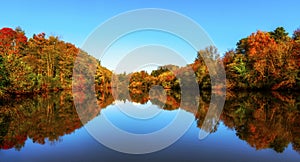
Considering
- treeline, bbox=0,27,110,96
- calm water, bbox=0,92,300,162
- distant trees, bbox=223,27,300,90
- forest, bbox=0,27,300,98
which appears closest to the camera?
calm water, bbox=0,92,300,162

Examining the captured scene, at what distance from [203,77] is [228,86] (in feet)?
15.7

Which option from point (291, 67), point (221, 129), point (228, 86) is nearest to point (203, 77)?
point (228, 86)

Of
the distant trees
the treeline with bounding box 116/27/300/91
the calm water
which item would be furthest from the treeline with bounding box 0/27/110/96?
the distant trees

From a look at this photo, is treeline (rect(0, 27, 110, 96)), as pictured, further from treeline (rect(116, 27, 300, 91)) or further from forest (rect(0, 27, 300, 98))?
treeline (rect(116, 27, 300, 91))

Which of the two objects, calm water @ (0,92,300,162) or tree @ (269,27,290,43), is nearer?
calm water @ (0,92,300,162)

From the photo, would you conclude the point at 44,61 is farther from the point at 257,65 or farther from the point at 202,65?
the point at 257,65

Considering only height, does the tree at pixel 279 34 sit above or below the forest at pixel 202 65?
above

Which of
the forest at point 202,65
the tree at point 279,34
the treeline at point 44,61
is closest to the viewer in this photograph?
the forest at point 202,65

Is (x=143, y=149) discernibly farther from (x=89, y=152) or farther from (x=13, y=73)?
(x=13, y=73)

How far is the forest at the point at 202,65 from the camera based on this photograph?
2740 cm

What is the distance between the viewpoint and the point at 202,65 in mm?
41438

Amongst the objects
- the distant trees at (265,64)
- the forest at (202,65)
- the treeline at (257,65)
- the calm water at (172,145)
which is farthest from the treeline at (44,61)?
the distant trees at (265,64)

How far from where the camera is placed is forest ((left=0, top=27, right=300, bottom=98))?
2740 cm

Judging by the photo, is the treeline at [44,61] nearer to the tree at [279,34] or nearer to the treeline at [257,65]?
the treeline at [257,65]
